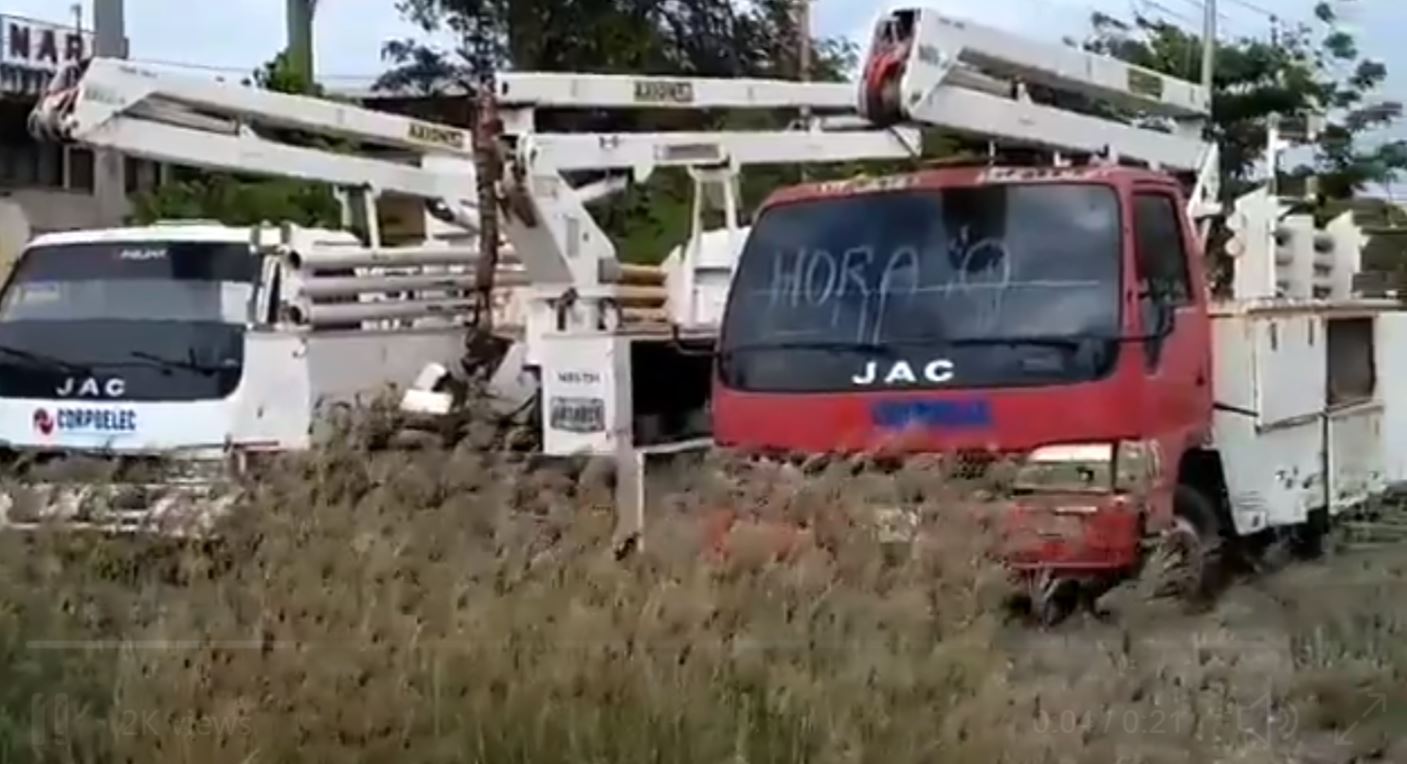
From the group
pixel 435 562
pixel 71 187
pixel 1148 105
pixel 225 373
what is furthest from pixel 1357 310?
pixel 71 187

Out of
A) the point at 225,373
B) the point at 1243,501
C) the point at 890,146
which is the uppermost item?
the point at 890,146

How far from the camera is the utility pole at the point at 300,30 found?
100ft

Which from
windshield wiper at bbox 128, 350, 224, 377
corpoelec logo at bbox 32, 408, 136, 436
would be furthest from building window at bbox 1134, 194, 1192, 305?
corpoelec logo at bbox 32, 408, 136, 436

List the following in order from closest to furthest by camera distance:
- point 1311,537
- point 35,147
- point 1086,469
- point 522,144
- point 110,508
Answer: point 110,508
point 1086,469
point 522,144
point 1311,537
point 35,147

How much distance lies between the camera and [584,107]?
1251 centimetres

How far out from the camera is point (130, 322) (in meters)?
11.3

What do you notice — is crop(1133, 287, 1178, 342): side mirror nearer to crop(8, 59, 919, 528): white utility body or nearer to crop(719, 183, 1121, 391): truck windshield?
crop(719, 183, 1121, 391): truck windshield

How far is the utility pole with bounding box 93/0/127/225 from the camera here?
2012cm

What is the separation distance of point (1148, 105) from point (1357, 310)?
162 cm

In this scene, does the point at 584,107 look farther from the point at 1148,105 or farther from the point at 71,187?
the point at 71,187

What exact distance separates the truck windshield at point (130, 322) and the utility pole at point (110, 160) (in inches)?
109

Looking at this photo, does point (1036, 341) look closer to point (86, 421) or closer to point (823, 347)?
point (823, 347)

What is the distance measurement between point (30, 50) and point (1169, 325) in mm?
25450

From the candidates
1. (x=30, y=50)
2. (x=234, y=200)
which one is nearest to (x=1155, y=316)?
(x=234, y=200)
